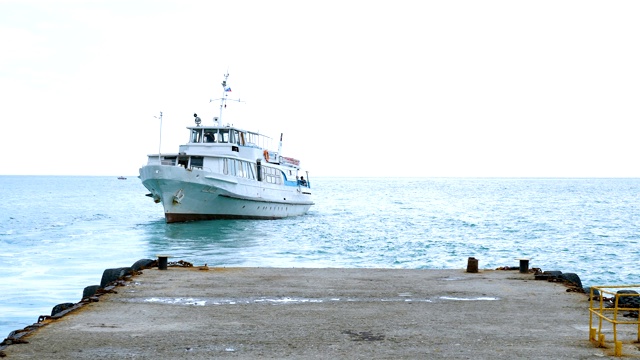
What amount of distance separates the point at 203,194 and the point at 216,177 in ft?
5.27

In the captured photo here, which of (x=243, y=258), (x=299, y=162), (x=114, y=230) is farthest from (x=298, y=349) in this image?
(x=299, y=162)

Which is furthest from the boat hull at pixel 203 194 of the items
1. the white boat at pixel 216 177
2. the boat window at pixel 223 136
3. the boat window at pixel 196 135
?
the boat window at pixel 196 135

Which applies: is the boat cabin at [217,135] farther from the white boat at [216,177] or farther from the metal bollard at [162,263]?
the metal bollard at [162,263]

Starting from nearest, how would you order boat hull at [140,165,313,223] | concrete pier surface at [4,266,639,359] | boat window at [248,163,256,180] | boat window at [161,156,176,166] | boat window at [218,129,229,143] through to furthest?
concrete pier surface at [4,266,639,359]
boat hull at [140,165,313,223]
boat window at [161,156,176,166]
boat window at [248,163,256,180]
boat window at [218,129,229,143]

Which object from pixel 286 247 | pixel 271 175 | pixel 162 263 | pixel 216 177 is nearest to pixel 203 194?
pixel 216 177

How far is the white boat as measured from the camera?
37875 mm

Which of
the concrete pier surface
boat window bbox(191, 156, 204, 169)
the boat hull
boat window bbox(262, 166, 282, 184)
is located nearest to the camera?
the concrete pier surface

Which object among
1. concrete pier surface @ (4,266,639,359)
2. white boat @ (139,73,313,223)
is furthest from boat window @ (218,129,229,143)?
concrete pier surface @ (4,266,639,359)

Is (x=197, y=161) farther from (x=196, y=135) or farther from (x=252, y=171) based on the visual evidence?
(x=252, y=171)

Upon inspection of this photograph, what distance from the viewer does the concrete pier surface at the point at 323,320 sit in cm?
710

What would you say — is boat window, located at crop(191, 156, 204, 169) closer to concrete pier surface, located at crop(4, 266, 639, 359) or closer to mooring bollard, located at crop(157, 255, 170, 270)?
mooring bollard, located at crop(157, 255, 170, 270)

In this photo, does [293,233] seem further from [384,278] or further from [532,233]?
[384,278]

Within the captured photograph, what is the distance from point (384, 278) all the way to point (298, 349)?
18.6 ft

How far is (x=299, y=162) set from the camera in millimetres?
53344
